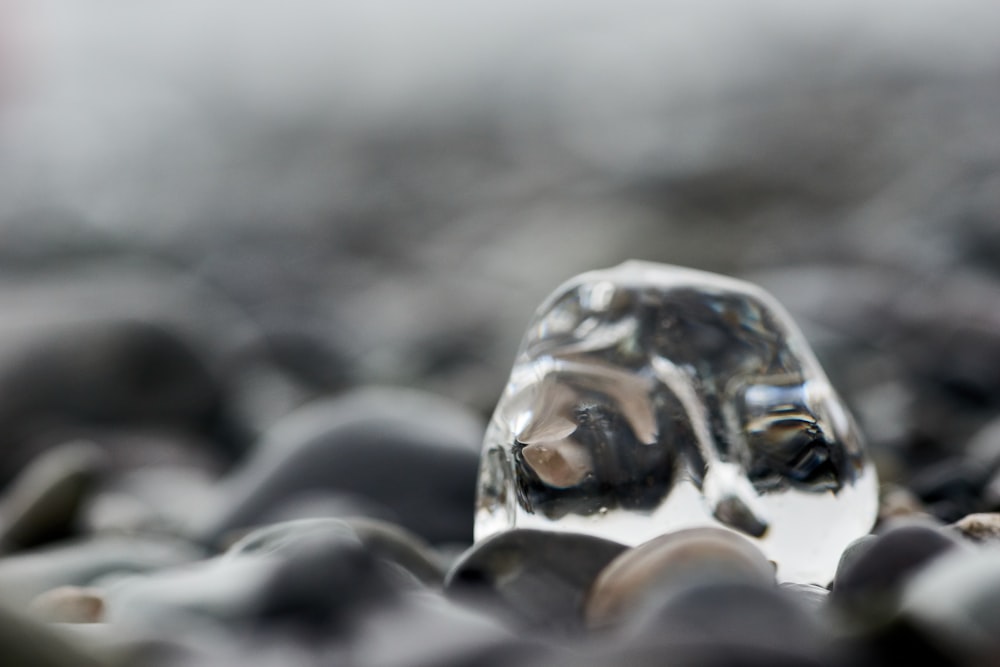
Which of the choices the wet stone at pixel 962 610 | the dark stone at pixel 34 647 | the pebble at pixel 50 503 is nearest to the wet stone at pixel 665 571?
the wet stone at pixel 962 610

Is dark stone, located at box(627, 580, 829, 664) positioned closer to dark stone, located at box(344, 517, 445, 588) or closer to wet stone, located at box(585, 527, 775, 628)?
wet stone, located at box(585, 527, 775, 628)

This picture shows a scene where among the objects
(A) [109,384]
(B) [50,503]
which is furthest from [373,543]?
(A) [109,384]

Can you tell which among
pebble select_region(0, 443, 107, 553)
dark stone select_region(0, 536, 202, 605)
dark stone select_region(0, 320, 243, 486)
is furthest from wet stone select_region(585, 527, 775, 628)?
dark stone select_region(0, 320, 243, 486)

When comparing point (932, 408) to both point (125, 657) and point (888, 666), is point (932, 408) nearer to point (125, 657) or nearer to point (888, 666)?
point (888, 666)

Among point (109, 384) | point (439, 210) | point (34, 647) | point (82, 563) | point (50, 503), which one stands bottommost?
point (34, 647)

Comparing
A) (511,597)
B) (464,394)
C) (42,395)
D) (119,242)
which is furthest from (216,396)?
(119,242)

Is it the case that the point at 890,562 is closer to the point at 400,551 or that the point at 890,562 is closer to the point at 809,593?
the point at 809,593
